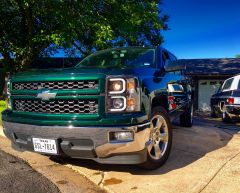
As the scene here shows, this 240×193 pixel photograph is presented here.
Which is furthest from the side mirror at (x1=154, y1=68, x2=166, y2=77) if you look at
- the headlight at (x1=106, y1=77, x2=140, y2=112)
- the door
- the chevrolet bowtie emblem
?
the door

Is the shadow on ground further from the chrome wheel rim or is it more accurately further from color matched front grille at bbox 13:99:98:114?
color matched front grille at bbox 13:99:98:114

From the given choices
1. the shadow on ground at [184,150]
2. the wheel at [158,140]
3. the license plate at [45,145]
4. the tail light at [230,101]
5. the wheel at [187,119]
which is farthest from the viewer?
the tail light at [230,101]

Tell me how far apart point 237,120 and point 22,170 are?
9.06m

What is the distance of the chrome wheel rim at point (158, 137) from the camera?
4168 millimetres

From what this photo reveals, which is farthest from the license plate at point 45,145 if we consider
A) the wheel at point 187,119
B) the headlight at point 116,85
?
the wheel at point 187,119

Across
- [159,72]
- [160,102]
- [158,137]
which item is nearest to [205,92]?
[159,72]

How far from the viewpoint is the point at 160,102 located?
181 inches

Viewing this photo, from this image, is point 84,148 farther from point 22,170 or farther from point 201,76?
point 201,76

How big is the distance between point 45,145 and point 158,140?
153cm

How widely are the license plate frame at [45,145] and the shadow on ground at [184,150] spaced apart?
79cm

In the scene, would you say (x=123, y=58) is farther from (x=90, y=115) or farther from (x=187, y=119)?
(x=187, y=119)

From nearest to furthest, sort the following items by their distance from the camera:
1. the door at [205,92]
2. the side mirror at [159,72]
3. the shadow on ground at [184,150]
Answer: the shadow on ground at [184,150] → the side mirror at [159,72] → the door at [205,92]

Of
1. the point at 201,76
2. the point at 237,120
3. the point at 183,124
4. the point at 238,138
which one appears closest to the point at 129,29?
the point at 237,120

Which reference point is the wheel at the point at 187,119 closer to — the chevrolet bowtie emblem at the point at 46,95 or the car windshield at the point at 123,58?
the car windshield at the point at 123,58
